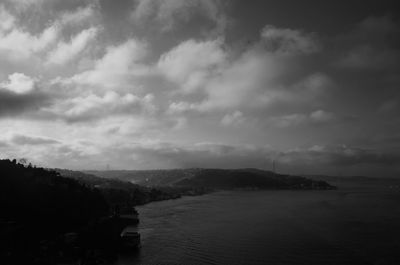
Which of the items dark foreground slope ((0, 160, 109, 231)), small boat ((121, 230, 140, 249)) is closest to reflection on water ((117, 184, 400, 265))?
small boat ((121, 230, 140, 249))

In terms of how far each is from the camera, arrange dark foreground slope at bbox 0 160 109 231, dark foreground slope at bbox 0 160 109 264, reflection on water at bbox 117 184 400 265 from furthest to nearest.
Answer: dark foreground slope at bbox 0 160 109 231
reflection on water at bbox 117 184 400 265
dark foreground slope at bbox 0 160 109 264

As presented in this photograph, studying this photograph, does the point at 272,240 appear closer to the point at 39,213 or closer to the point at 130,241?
the point at 130,241

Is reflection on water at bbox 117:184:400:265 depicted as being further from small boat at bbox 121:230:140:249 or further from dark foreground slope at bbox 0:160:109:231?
dark foreground slope at bbox 0:160:109:231

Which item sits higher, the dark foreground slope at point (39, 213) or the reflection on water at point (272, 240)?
the dark foreground slope at point (39, 213)

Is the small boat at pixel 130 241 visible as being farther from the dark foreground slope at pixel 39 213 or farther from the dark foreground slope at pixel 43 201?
the dark foreground slope at pixel 43 201

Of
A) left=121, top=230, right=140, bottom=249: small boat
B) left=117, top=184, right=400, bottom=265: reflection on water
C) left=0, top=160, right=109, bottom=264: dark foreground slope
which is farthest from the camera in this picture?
left=121, top=230, right=140, bottom=249: small boat

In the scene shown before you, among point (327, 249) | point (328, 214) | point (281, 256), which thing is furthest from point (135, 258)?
point (328, 214)

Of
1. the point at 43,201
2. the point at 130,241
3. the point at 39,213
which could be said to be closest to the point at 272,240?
the point at 130,241

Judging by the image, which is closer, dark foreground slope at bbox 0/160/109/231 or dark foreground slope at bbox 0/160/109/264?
dark foreground slope at bbox 0/160/109/264

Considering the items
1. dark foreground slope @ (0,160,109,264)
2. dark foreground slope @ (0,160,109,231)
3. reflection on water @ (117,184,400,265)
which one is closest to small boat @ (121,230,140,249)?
reflection on water @ (117,184,400,265)

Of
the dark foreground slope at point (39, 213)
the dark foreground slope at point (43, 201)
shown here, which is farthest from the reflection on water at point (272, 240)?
the dark foreground slope at point (43, 201)

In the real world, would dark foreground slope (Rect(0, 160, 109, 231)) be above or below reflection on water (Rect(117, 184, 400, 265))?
above
